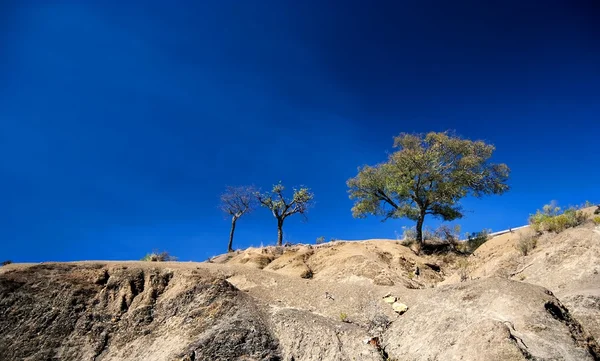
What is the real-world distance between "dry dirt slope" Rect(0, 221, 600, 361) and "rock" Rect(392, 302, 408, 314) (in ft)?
0.79

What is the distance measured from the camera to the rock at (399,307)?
1090 cm

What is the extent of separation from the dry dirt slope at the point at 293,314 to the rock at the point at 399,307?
0.24 m

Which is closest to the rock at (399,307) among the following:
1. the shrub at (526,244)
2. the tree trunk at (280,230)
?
the shrub at (526,244)

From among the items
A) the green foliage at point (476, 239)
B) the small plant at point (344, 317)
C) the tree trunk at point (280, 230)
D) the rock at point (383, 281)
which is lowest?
the small plant at point (344, 317)

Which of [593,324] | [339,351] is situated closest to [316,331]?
[339,351]

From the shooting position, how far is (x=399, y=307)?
1108 centimetres

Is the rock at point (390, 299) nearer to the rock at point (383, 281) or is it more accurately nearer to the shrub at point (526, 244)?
the rock at point (383, 281)

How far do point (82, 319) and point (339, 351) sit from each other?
8.12m

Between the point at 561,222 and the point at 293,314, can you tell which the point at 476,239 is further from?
the point at 293,314

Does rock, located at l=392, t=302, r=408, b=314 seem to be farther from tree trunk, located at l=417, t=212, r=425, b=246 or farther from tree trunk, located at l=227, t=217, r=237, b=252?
tree trunk, located at l=227, t=217, r=237, b=252

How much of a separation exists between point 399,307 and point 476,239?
16.7m

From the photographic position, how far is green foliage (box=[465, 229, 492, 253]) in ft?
78.9

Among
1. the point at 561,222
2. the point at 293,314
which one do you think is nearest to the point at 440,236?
the point at 561,222

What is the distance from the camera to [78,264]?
13844mm
